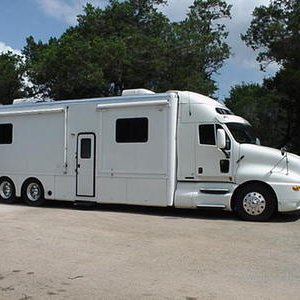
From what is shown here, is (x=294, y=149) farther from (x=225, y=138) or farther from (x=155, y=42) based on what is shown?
(x=225, y=138)

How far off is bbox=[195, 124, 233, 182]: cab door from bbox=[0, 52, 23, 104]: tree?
804 inches

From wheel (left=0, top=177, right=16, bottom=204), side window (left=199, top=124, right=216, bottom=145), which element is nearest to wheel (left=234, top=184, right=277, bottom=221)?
side window (left=199, top=124, right=216, bottom=145)

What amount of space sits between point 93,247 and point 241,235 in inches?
116

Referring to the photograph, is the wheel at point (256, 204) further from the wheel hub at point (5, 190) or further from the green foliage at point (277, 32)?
the green foliage at point (277, 32)

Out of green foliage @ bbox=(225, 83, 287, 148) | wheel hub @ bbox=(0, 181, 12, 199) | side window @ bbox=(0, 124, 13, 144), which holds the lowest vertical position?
wheel hub @ bbox=(0, 181, 12, 199)

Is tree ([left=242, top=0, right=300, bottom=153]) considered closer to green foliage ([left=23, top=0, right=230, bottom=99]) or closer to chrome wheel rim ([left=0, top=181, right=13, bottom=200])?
green foliage ([left=23, top=0, right=230, bottom=99])

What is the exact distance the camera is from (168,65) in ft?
90.6

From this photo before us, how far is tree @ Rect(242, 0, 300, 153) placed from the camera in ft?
74.9

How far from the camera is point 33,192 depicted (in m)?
16.3

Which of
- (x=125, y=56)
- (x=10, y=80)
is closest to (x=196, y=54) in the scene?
(x=125, y=56)

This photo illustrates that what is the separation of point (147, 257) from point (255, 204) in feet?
16.1

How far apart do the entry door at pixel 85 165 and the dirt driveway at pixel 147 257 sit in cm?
143

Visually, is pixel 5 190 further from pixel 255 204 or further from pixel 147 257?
pixel 147 257

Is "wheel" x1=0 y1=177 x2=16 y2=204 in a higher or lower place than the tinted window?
lower
